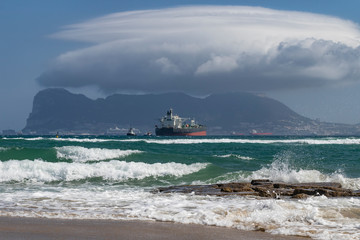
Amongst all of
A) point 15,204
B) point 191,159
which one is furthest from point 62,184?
point 191,159

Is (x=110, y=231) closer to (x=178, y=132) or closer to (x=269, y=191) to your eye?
(x=269, y=191)

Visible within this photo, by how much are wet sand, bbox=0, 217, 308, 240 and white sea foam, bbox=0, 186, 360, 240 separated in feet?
1.46

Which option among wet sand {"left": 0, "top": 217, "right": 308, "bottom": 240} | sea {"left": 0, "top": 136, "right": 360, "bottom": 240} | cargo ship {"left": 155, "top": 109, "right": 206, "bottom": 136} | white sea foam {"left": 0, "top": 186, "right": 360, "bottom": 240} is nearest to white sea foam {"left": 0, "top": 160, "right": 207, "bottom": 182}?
sea {"left": 0, "top": 136, "right": 360, "bottom": 240}

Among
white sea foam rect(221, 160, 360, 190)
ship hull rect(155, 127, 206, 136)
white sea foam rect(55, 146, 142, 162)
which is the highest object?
ship hull rect(155, 127, 206, 136)

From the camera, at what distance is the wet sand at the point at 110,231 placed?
712 centimetres

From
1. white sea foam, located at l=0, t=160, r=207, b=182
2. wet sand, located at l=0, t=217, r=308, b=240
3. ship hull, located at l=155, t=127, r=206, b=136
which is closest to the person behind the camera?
wet sand, located at l=0, t=217, r=308, b=240

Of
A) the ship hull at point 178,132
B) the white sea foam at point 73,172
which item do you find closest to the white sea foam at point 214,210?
the white sea foam at point 73,172

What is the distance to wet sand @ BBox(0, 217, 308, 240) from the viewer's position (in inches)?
280

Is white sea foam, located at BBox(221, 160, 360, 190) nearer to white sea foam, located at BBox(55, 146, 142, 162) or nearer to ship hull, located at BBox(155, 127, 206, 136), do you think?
white sea foam, located at BBox(55, 146, 142, 162)

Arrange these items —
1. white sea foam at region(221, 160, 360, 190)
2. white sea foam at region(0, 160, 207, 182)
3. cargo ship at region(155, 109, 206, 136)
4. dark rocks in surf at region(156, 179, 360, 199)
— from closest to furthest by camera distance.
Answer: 1. dark rocks in surf at region(156, 179, 360, 199)
2. white sea foam at region(221, 160, 360, 190)
3. white sea foam at region(0, 160, 207, 182)
4. cargo ship at region(155, 109, 206, 136)

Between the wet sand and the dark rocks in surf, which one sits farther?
the dark rocks in surf

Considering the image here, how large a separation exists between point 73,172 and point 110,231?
11.6 metres

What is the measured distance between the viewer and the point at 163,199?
1136 centimetres

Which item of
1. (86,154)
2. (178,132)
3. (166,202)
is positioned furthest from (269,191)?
(178,132)
